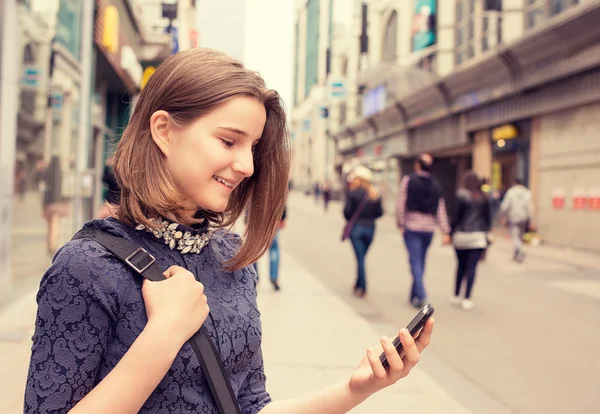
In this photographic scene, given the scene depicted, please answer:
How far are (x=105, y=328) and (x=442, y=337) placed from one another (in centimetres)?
594

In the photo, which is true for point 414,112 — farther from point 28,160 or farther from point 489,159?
point 28,160

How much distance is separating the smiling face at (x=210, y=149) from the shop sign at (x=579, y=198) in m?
16.9

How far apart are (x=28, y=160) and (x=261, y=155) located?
25.2ft

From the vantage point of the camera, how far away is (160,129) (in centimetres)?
139

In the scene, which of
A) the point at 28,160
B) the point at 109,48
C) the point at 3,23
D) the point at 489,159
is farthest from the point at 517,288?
the point at 489,159

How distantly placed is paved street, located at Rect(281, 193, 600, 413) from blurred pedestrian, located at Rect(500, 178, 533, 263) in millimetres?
394

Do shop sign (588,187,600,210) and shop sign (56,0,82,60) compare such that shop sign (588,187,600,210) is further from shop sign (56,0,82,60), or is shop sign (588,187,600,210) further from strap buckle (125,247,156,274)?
strap buckle (125,247,156,274)

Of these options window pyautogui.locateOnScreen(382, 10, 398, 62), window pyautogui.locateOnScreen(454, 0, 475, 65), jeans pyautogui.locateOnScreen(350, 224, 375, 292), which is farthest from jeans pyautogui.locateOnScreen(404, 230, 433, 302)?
window pyautogui.locateOnScreen(382, 10, 398, 62)

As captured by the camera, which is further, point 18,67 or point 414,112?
point 414,112

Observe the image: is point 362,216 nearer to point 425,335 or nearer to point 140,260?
point 425,335

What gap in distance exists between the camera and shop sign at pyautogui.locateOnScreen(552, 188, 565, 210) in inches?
693

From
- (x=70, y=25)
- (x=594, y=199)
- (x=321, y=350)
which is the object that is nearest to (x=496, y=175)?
(x=594, y=199)

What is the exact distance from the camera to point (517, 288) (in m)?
10.2

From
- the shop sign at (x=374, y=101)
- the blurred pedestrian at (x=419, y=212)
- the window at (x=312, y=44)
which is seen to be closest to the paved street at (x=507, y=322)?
the blurred pedestrian at (x=419, y=212)
